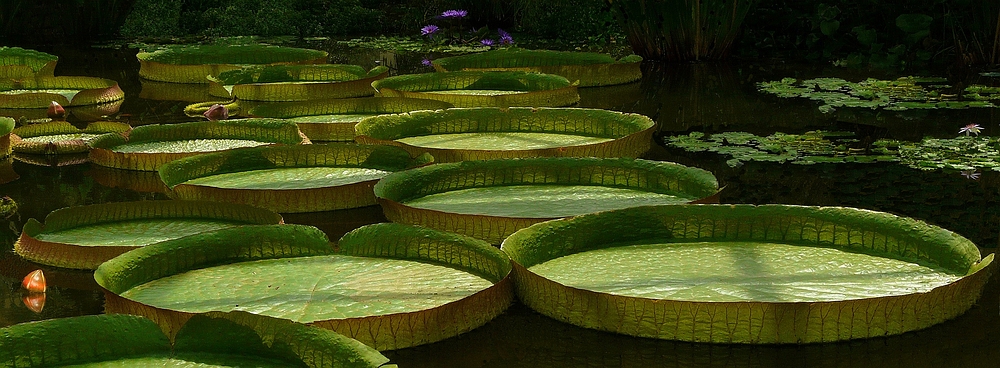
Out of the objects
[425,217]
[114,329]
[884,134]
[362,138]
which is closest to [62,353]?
[114,329]

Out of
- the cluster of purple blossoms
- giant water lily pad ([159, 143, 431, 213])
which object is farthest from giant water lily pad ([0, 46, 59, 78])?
giant water lily pad ([159, 143, 431, 213])

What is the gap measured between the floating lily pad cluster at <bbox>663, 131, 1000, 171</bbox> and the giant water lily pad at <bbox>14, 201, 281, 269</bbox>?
2.06 metres


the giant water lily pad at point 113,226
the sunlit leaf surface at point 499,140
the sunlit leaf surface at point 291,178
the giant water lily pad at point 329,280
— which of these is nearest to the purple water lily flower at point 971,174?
the sunlit leaf surface at point 499,140

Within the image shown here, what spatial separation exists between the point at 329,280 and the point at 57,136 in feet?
9.96

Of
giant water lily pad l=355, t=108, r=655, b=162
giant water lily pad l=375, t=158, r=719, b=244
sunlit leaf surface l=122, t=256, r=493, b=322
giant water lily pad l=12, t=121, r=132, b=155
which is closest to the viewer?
sunlit leaf surface l=122, t=256, r=493, b=322

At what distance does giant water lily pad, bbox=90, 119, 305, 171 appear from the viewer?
4867 mm

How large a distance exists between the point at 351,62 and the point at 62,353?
7.12 metres

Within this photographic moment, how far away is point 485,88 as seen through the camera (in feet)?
22.8

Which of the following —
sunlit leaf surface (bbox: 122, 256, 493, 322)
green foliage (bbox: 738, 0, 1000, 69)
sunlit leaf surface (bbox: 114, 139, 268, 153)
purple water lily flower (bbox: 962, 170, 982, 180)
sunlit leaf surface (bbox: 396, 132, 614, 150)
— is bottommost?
sunlit leaf surface (bbox: 114, 139, 268, 153)

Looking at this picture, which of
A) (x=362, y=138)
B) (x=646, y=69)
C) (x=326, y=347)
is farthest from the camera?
(x=646, y=69)

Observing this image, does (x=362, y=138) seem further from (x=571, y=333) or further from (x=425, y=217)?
(x=571, y=333)

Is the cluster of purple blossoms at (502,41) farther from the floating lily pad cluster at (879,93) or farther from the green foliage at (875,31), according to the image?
the floating lily pad cluster at (879,93)

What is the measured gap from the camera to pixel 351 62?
9297mm

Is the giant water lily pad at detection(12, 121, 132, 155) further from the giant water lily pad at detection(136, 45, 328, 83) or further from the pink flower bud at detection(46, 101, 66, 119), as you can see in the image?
the giant water lily pad at detection(136, 45, 328, 83)
